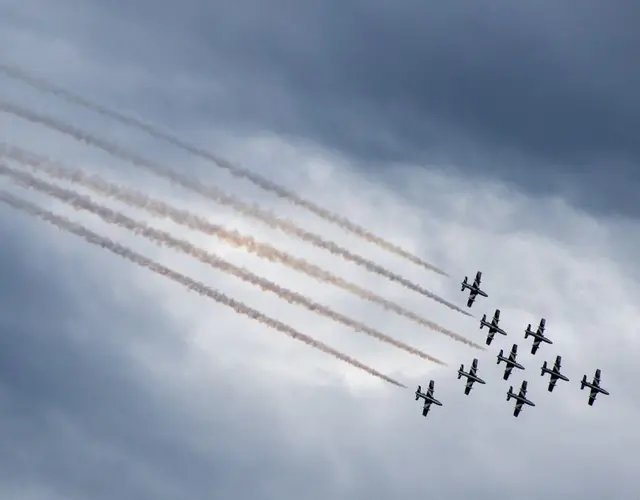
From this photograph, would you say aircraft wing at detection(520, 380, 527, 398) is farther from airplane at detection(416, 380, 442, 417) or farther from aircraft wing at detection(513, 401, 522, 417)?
airplane at detection(416, 380, 442, 417)

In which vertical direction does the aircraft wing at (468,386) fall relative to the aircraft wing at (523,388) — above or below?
below

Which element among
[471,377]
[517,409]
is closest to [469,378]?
[471,377]

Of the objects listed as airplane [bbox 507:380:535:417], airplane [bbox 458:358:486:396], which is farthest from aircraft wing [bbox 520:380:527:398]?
airplane [bbox 458:358:486:396]

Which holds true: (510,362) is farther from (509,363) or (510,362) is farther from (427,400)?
(427,400)

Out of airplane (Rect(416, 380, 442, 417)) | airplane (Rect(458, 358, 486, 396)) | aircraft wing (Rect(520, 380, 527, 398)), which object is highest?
aircraft wing (Rect(520, 380, 527, 398))

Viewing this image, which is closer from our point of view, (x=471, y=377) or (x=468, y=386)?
(x=468, y=386)

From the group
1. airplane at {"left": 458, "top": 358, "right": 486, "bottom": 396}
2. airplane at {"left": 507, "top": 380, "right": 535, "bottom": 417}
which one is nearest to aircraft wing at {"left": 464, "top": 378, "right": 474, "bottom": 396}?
airplane at {"left": 458, "top": 358, "right": 486, "bottom": 396}

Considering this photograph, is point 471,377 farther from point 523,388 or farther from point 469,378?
point 523,388

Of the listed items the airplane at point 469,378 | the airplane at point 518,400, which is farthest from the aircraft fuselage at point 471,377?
the airplane at point 518,400

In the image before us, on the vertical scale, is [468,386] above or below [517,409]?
below

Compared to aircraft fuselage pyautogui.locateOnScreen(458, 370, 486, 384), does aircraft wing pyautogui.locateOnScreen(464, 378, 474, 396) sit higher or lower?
lower

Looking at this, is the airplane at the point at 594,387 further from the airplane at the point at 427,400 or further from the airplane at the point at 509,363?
the airplane at the point at 427,400

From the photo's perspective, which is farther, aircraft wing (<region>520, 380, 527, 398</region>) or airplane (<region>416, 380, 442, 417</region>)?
aircraft wing (<region>520, 380, 527, 398</region>)

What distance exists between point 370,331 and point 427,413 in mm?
32271
